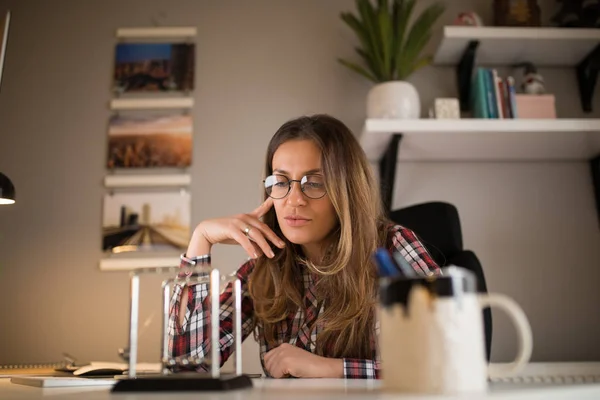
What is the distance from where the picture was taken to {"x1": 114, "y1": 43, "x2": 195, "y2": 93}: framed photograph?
2.37 m

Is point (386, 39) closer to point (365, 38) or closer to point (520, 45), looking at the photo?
point (365, 38)

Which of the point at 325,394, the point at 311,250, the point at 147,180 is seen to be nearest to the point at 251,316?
the point at 311,250

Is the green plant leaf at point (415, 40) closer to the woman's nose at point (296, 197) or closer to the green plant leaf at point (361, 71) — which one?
the green plant leaf at point (361, 71)

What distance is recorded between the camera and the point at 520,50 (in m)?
2.20

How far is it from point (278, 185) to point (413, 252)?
1.13 feet

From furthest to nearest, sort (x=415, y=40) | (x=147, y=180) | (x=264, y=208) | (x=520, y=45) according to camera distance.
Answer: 1. (x=147, y=180)
2. (x=520, y=45)
3. (x=415, y=40)
4. (x=264, y=208)

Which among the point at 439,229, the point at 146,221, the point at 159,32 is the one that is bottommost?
the point at 439,229

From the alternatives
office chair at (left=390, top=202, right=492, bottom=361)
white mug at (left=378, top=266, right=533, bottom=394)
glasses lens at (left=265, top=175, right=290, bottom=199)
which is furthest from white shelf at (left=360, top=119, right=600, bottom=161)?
white mug at (left=378, top=266, right=533, bottom=394)

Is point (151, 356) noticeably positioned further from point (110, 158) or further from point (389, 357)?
point (389, 357)

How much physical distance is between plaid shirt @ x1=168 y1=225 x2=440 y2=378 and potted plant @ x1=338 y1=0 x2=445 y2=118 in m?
0.78

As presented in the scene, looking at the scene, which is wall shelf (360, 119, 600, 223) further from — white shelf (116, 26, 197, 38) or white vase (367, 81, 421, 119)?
white shelf (116, 26, 197, 38)

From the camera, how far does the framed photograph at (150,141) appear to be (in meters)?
2.28

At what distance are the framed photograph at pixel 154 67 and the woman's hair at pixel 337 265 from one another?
3.83ft

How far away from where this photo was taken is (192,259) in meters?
1.13
